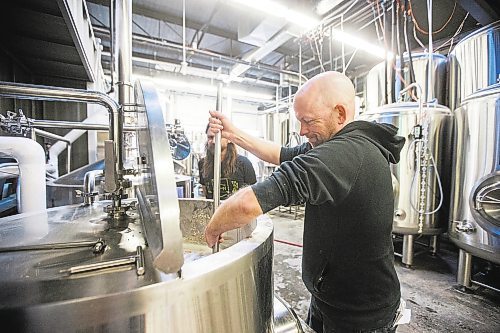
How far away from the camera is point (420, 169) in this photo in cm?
213

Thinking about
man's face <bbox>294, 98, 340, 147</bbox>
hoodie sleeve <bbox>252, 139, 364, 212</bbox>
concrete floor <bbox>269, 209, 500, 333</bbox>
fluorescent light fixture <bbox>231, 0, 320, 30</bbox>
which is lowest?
concrete floor <bbox>269, 209, 500, 333</bbox>

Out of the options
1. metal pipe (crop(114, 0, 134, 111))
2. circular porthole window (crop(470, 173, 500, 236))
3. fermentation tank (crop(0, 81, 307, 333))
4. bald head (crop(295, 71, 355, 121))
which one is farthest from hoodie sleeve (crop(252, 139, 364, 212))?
circular porthole window (crop(470, 173, 500, 236))

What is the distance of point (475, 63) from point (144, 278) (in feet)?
9.37

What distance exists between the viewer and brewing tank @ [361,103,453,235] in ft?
7.04

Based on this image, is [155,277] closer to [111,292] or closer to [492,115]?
[111,292]

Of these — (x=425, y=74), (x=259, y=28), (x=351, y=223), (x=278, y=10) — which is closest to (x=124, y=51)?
(x=351, y=223)

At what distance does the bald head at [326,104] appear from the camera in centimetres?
86

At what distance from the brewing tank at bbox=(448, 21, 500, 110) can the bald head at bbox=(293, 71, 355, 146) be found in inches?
73.4

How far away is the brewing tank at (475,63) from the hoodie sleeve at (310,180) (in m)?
2.09

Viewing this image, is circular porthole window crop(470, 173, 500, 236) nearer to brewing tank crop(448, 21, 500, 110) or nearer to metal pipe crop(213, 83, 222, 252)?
brewing tank crop(448, 21, 500, 110)

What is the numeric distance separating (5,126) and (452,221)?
295cm

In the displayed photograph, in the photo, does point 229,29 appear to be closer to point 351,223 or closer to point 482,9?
point 482,9

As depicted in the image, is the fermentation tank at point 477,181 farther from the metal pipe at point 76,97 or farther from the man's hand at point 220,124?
the metal pipe at point 76,97

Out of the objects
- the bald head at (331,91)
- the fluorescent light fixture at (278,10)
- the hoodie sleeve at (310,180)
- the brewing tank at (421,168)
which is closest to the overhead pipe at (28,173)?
the hoodie sleeve at (310,180)
